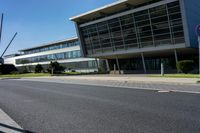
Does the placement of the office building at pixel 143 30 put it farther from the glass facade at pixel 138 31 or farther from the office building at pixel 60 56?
the office building at pixel 60 56

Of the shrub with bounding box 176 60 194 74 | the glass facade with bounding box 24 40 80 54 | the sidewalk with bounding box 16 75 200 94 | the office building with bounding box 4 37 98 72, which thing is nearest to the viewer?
the sidewalk with bounding box 16 75 200 94

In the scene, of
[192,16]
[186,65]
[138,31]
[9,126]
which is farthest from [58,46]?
[9,126]

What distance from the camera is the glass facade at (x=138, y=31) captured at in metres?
39.2

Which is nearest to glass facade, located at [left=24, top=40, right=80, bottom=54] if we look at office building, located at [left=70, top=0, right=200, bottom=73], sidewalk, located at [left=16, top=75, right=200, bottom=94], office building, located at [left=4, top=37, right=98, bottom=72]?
office building, located at [left=4, top=37, right=98, bottom=72]

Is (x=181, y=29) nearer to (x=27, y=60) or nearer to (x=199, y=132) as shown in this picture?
(x=199, y=132)

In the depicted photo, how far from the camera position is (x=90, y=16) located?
171ft

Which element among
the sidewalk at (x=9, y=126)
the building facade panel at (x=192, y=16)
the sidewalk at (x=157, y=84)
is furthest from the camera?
the building facade panel at (x=192, y=16)

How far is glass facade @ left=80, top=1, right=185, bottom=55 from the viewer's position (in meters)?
39.2

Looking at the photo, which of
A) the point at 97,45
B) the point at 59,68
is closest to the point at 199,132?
the point at 97,45

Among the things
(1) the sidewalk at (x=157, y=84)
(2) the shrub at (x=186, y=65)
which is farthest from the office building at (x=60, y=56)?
(1) the sidewalk at (x=157, y=84)

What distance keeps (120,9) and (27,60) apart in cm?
6772

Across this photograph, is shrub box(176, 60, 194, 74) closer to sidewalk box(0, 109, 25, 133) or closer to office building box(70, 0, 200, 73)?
office building box(70, 0, 200, 73)

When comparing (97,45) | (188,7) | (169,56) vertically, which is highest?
(188,7)

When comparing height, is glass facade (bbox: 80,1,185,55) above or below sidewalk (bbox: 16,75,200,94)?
above
